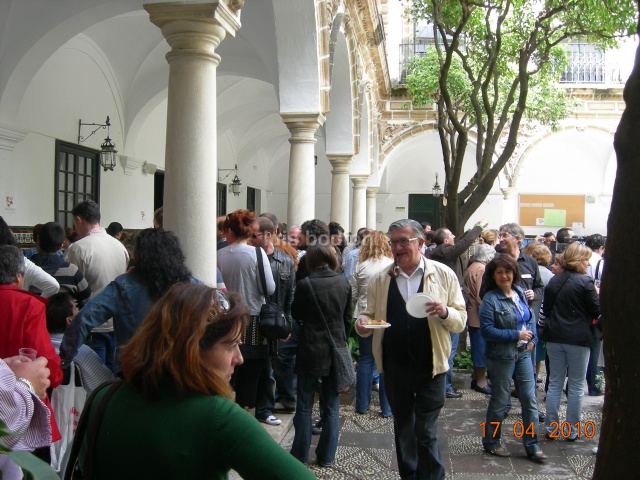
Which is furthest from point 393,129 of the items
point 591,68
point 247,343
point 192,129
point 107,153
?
point 247,343

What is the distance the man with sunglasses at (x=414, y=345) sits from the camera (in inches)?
156

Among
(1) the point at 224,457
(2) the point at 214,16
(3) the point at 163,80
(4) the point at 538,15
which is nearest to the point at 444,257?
(2) the point at 214,16

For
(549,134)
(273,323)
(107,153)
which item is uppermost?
(549,134)

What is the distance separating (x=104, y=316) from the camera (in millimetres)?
3219

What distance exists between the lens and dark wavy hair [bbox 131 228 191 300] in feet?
10.6

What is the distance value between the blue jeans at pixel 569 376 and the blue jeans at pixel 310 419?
184 centimetres

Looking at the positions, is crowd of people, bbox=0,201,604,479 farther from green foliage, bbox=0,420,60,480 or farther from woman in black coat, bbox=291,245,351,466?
green foliage, bbox=0,420,60,480

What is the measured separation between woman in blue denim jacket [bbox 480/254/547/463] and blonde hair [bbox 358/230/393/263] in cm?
129

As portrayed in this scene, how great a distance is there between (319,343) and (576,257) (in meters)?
2.13

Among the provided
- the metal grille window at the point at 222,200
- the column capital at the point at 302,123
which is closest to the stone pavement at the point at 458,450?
the column capital at the point at 302,123

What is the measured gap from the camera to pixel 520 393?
508 centimetres

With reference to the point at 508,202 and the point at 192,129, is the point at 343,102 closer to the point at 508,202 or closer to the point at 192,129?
the point at 192,129

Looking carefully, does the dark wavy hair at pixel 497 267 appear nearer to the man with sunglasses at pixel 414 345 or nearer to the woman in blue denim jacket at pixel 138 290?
the man with sunglasses at pixel 414 345

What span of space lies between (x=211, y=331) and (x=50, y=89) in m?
9.50
